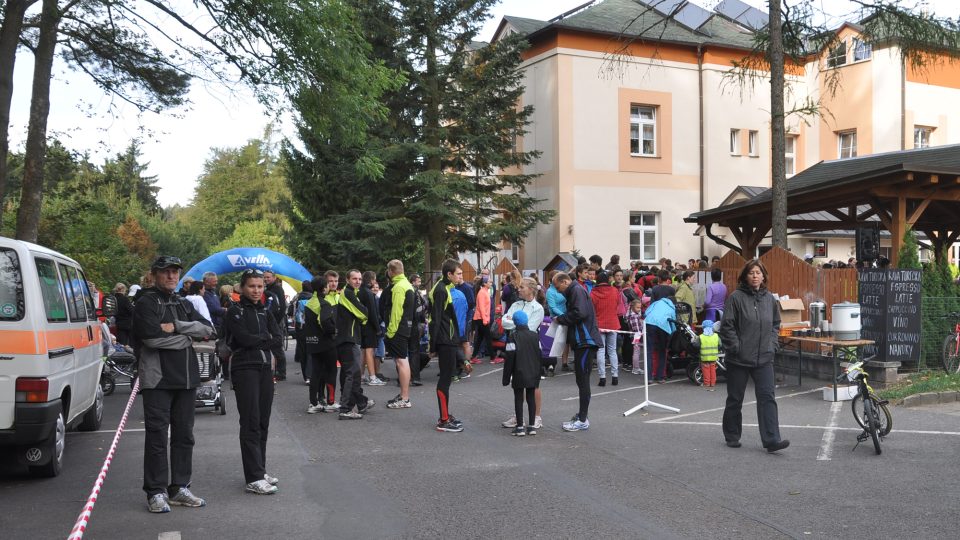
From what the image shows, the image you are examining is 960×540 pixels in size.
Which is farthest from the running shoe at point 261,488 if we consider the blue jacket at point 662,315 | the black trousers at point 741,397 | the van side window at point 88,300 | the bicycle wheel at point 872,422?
the blue jacket at point 662,315

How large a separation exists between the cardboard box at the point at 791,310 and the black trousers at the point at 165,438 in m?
11.2

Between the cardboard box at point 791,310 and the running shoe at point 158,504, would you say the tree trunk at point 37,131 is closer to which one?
the running shoe at point 158,504

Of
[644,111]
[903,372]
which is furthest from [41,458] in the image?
[644,111]

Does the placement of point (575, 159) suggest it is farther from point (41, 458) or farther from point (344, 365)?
point (41, 458)

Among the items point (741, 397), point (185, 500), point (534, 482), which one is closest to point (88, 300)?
point (185, 500)

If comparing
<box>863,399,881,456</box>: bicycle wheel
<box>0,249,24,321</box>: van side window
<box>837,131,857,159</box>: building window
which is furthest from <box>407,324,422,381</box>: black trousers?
<box>837,131,857,159</box>: building window

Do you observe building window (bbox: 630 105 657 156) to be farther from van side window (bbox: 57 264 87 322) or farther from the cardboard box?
van side window (bbox: 57 264 87 322)

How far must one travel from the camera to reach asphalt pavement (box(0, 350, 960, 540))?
→ 19.8ft

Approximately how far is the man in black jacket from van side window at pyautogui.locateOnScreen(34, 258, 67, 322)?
149 centimetres

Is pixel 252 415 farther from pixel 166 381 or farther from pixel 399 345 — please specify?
pixel 399 345

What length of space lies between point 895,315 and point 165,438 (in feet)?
35.9

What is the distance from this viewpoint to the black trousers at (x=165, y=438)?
6512 mm

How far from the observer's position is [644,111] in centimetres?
3098

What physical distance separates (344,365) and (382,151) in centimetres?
1375
